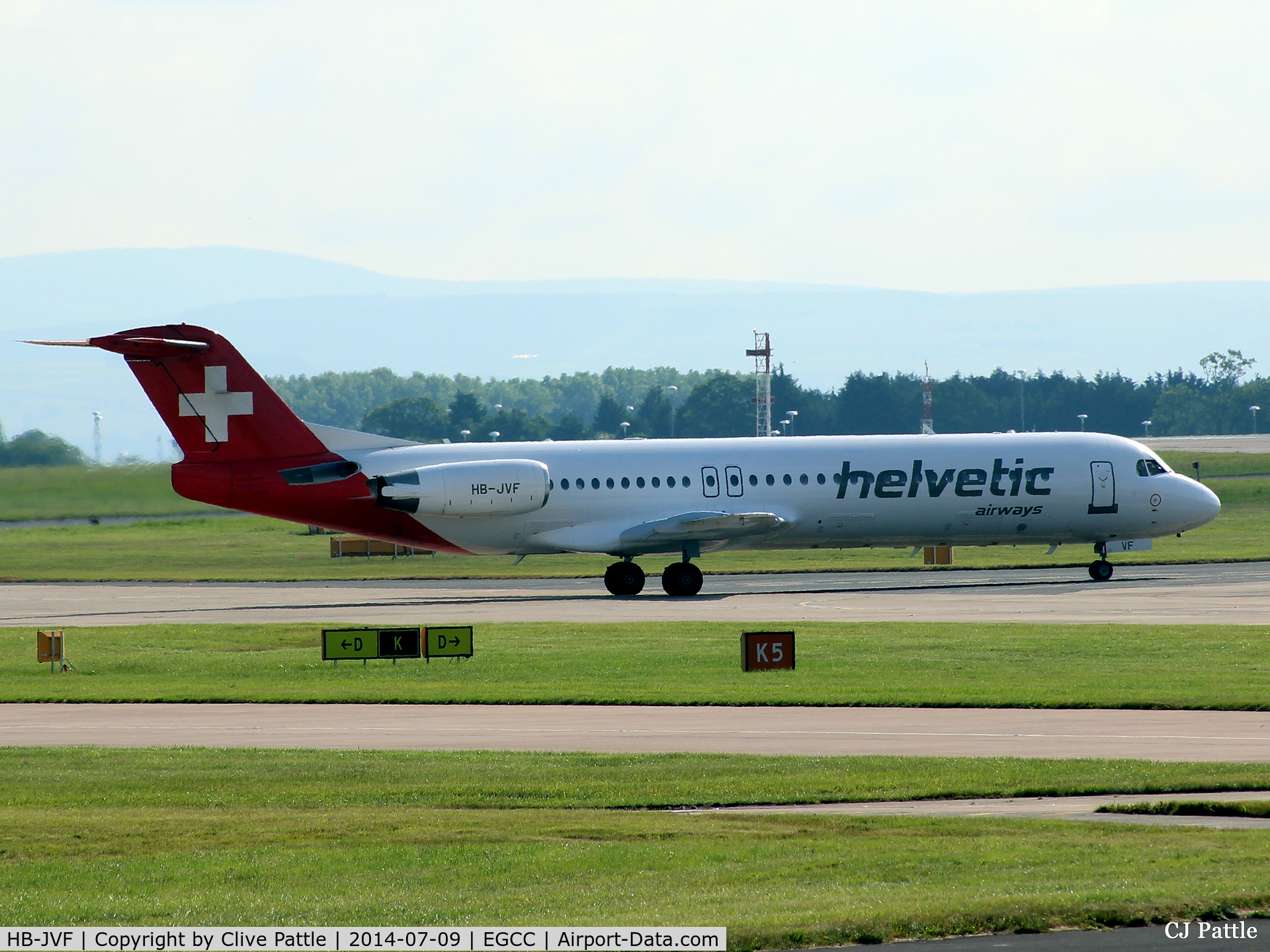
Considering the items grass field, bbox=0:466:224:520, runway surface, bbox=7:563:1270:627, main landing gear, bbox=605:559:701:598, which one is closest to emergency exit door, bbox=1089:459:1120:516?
runway surface, bbox=7:563:1270:627

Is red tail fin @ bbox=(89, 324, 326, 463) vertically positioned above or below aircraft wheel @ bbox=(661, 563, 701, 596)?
above

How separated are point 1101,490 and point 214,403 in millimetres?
25101

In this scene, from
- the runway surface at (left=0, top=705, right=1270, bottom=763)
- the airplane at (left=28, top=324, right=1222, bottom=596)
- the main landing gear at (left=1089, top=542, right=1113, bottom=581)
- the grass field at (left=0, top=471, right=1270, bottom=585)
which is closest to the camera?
the runway surface at (left=0, top=705, right=1270, bottom=763)

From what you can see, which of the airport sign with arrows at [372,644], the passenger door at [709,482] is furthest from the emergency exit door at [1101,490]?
the airport sign with arrows at [372,644]

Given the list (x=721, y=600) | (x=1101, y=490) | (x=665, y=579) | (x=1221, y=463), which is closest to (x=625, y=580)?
(x=665, y=579)

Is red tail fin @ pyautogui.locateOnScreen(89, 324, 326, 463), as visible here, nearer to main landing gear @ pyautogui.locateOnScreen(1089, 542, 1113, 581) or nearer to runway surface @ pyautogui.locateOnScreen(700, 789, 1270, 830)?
main landing gear @ pyautogui.locateOnScreen(1089, 542, 1113, 581)

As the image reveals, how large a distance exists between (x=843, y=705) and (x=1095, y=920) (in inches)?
481

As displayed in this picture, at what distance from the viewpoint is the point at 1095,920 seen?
11.2m

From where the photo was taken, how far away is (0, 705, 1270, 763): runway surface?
19250mm

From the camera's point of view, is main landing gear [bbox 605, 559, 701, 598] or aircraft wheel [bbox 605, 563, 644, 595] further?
aircraft wheel [bbox 605, 563, 644, 595]

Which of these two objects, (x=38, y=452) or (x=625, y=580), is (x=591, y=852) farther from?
(x=38, y=452)

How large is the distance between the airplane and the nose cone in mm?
59

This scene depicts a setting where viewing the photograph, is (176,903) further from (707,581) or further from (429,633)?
(707,581)

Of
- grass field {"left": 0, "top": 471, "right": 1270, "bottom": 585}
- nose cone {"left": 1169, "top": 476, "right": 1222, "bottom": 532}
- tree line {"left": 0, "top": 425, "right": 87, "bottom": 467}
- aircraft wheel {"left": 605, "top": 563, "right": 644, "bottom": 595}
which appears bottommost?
grass field {"left": 0, "top": 471, "right": 1270, "bottom": 585}
